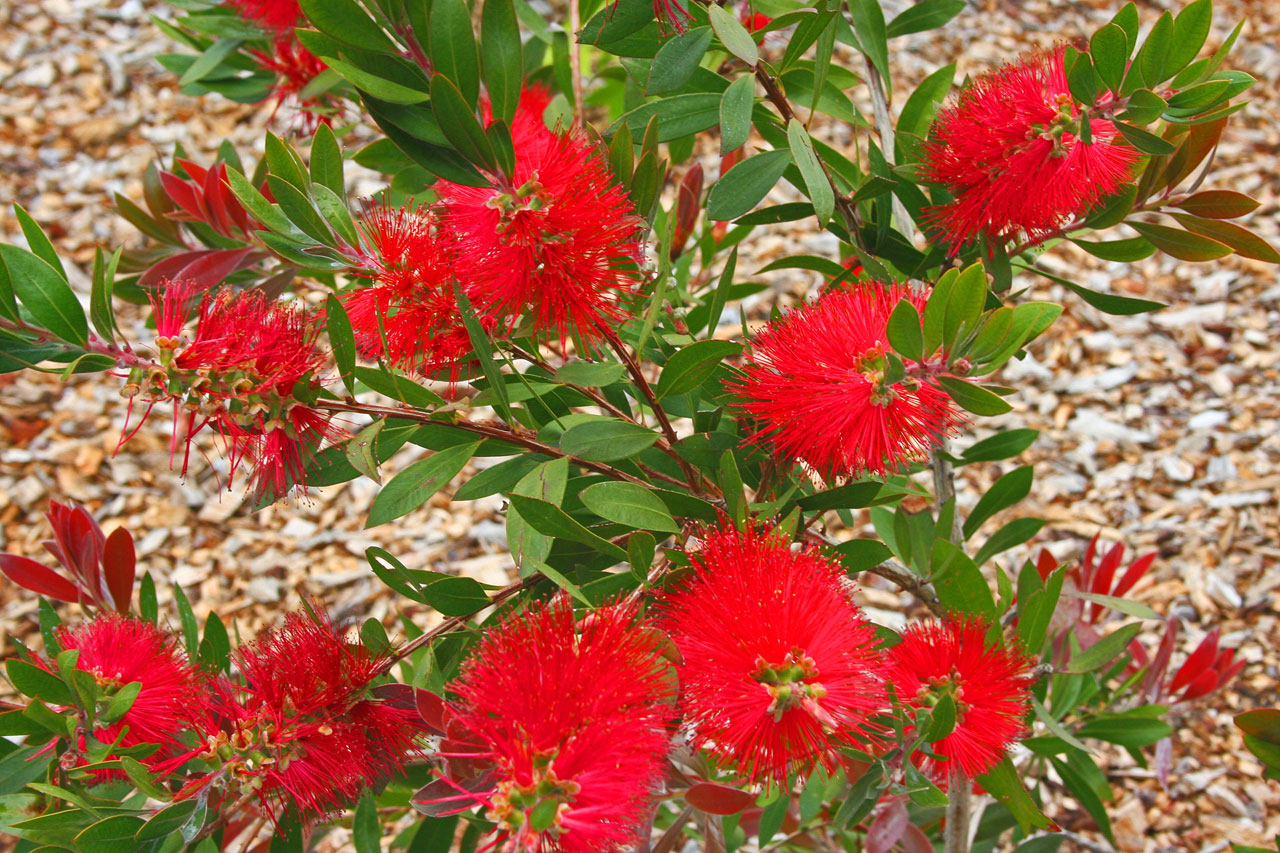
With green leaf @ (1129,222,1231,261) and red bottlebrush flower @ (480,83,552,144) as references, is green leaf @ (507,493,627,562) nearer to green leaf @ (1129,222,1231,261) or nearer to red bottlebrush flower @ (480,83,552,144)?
red bottlebrush flower @ (480,83,552,144)

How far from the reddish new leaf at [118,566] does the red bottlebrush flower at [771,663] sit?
0.55 metres

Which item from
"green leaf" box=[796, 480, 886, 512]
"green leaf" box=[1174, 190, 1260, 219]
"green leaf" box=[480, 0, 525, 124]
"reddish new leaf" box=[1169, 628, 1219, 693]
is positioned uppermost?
"green leaf" box=[480, 0, 525, 124]

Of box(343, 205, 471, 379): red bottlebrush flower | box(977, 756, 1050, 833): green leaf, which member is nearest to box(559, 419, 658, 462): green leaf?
box(343, 205, 471, 379): red bottlebrush flower

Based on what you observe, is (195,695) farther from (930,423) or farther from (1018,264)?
(1018,264)

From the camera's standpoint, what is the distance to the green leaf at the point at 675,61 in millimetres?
672

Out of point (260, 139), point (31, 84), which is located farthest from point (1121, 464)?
point (31, 84)

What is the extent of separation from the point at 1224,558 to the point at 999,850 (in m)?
0.73

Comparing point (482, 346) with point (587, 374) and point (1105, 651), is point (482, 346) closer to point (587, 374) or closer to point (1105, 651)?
point (587, 374)

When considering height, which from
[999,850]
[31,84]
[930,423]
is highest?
[31,84]

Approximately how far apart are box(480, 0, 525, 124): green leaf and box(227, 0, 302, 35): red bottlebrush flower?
50cm

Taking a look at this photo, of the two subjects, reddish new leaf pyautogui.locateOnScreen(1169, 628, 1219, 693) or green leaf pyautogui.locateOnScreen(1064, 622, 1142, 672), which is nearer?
green leaf pyautogui.locateOnScreen(1064, 622, 1142, 672)

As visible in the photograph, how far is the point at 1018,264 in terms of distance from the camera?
94 cm

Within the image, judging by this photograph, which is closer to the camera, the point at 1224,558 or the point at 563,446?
the point at 563,446

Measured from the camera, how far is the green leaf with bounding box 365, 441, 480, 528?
2.29 ft
